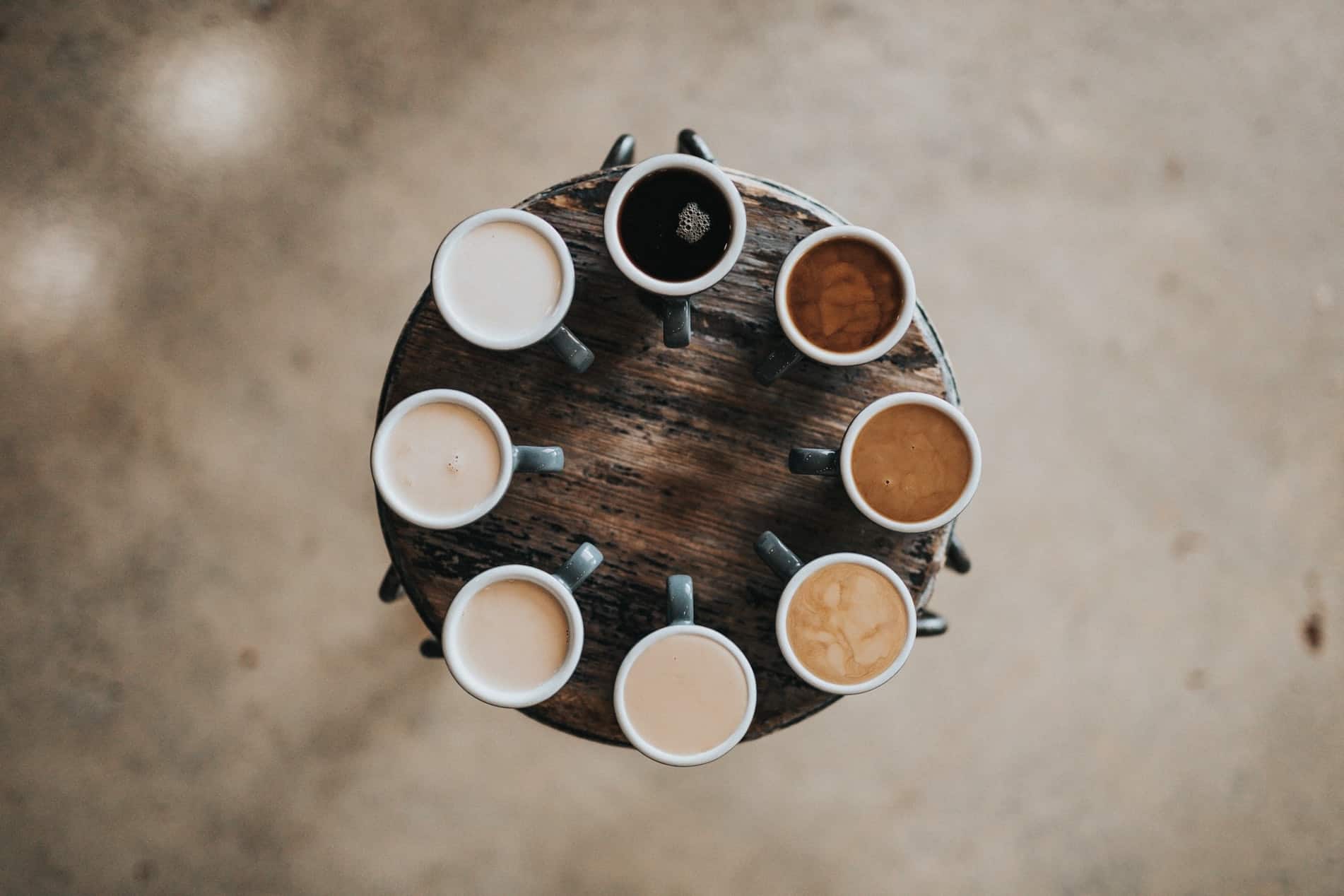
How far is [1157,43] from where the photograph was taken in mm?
2080

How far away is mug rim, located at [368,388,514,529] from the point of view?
43.1 inches

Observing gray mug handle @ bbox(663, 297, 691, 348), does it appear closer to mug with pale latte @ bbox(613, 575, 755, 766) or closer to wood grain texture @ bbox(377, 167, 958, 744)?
wood grain texture @ bbox(377, 167, 958, 744)

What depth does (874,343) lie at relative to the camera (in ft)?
3.68

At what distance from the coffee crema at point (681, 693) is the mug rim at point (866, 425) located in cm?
31

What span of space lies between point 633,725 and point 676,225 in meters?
0.76

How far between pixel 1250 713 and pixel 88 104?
11.5 ft

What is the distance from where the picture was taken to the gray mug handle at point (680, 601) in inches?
47.1

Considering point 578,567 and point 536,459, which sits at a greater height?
point 536,459

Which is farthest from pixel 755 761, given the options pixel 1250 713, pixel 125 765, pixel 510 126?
pixel 510 126

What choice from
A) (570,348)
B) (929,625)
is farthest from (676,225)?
(929,625)

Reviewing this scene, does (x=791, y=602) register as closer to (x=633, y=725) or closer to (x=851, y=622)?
(x=851, y=622)

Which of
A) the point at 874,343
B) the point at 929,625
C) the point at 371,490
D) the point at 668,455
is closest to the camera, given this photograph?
the point at 874,343

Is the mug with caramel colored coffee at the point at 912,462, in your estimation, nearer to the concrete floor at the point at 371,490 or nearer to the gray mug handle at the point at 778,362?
the gray mug handle at the point at 778,362

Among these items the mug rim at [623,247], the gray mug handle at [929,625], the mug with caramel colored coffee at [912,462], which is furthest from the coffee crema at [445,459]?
the gray mug handle at [929,625]
